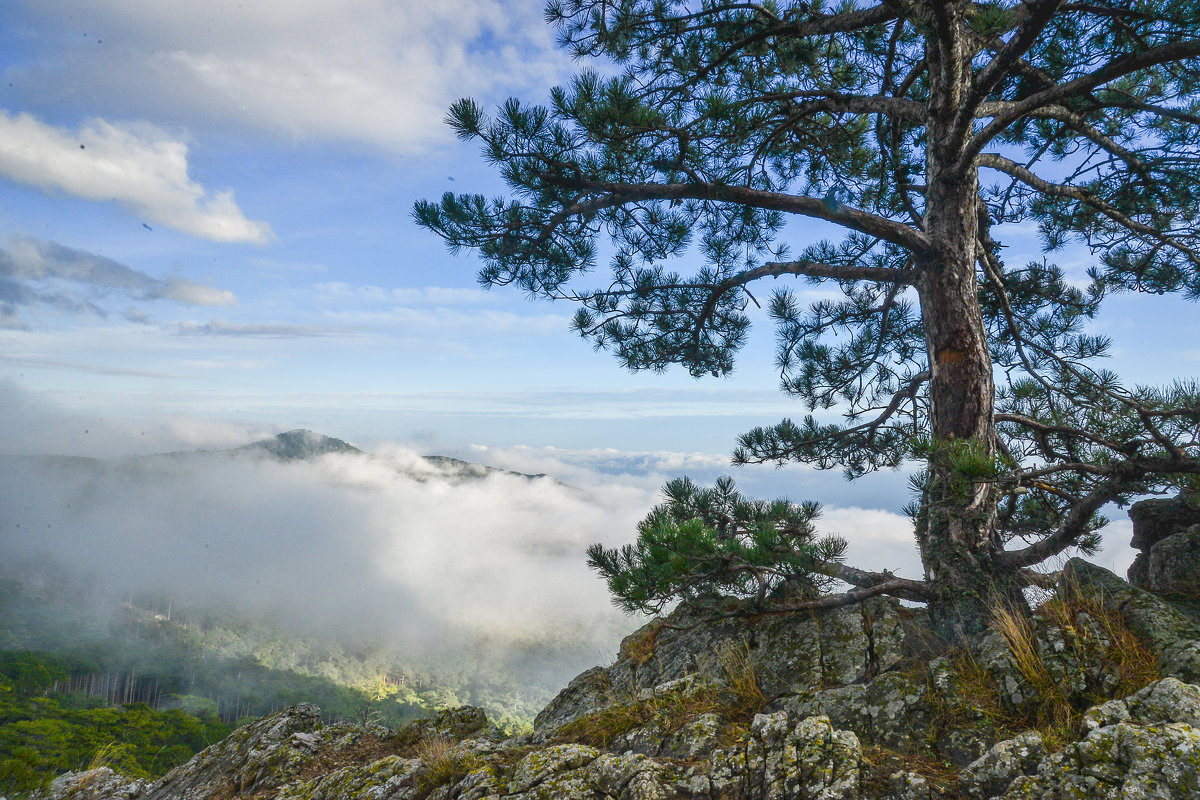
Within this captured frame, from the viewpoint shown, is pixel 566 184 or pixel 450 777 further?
pixel 566 184

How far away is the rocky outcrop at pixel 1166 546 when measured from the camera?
4.87 meters

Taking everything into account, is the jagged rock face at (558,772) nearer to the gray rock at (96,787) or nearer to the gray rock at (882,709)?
the gray rock at (882,709)

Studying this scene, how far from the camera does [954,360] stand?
573 centimetres

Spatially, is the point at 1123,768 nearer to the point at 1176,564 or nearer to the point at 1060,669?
the point at 1060,669

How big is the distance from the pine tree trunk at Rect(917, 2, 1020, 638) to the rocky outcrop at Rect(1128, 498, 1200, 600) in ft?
3.75

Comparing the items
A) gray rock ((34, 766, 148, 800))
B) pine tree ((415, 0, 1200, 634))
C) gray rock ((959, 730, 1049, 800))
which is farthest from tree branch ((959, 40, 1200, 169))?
gray rock ((34, 766, 148, 800))

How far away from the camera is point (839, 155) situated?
23.2 ft

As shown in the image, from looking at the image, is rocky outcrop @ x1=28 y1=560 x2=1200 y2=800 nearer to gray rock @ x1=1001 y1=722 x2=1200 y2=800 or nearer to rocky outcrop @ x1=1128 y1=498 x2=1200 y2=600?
gray rock @ x1=1001 y1=722 x2=1200 y2=800

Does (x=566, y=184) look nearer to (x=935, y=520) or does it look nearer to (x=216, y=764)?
(x=935, y=520)

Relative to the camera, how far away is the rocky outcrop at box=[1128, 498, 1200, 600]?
487cm

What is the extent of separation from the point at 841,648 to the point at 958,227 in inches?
168

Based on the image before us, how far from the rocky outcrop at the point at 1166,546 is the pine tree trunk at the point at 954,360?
1143mm

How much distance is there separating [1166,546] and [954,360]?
7.73 feet

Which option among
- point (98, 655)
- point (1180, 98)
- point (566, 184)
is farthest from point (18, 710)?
point (1180, 98)
